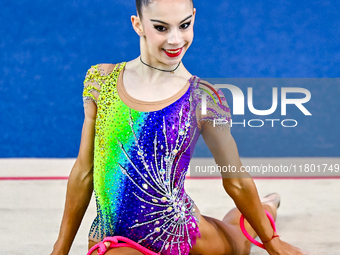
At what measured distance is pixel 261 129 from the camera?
258 centimetres

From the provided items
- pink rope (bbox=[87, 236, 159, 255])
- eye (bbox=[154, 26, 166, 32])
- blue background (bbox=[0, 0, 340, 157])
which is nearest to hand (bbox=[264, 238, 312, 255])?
pink rope (bbox=[87, 236, 159, 255])

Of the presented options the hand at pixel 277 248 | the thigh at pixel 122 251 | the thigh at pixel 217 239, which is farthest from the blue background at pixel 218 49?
the thigh at pixel 122 251

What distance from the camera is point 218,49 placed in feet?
8.58

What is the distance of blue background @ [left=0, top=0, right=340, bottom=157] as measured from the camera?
2.58 meters

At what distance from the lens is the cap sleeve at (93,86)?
0.98 m

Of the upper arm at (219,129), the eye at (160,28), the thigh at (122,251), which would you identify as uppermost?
the eye at (160,28)

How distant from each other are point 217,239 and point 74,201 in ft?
1.25

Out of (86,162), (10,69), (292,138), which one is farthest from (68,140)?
(86,162)

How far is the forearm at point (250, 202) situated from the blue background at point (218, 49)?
1.54 m

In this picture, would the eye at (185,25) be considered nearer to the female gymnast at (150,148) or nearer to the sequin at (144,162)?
the female gymnast at (150,148)

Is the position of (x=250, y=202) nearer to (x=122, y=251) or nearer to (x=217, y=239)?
(x=217, y=239)

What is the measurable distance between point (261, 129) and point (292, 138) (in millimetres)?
196

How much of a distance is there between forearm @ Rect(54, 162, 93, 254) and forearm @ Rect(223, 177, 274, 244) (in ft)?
1.08

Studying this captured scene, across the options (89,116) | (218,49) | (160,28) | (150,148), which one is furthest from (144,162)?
(218,49)
